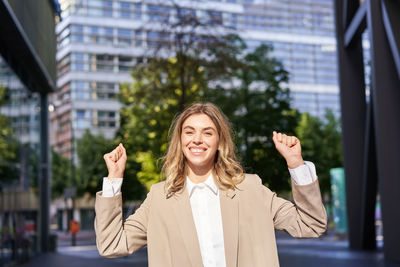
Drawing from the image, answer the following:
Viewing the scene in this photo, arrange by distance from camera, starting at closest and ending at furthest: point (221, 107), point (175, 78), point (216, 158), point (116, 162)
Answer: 1. point (116, 162)
2. point (216, 158)
3. point (221, 107)
4. point (175, 78)

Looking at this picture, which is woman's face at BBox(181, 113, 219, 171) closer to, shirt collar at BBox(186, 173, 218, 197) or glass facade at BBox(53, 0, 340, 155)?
shirt collar at BBox(186, 173, 218, 197)

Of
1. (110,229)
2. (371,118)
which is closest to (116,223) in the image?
(110,229)

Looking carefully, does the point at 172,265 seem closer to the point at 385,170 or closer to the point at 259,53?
the point at 385,170

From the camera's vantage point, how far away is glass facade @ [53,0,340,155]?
76938 millimetres

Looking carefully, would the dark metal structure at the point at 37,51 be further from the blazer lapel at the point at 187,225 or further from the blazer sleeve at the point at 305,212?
the blazer sleeve at the point at 305,212

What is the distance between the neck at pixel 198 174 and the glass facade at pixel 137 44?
5769cm

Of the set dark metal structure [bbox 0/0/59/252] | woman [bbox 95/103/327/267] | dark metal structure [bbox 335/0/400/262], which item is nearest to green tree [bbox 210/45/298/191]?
dark metal structure [bbox 335/0/400/262]

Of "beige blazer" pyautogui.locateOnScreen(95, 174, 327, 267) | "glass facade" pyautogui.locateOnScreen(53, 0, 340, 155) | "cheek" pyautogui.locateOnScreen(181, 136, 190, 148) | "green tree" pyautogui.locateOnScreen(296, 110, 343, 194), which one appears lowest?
"beige blazer" pyautogui.locateOnScreen(95, 174, 327, 267)

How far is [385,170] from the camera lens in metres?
13.6

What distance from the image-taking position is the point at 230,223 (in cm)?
275

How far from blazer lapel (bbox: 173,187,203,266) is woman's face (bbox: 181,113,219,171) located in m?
0.17

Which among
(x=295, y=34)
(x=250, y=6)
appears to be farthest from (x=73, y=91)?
(x=295, y=34)

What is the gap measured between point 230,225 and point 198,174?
A: 33cm

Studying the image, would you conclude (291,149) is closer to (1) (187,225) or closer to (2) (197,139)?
(2) (197,139)
